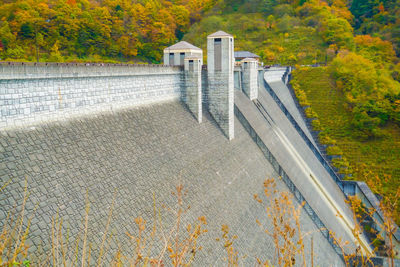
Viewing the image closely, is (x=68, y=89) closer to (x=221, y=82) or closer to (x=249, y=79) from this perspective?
(x=221, y=82)

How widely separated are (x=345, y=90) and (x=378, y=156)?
1174 centimetres

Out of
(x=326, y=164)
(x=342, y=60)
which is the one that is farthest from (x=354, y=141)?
(x=342, y=60)

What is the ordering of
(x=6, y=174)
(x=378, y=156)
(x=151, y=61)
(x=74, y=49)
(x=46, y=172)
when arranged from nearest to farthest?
(x=6, y=174)
(x=46, y=172)
(x=378, y=156)
(x=74, y=49)
(x=151, y=61)

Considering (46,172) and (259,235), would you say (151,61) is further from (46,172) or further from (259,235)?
(46,172)

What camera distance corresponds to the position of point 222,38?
2230 centimetres

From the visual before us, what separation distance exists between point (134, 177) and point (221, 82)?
10.6m

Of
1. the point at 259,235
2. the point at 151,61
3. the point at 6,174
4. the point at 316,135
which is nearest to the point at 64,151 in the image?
the point at 6,174

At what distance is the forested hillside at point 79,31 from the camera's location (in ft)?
134

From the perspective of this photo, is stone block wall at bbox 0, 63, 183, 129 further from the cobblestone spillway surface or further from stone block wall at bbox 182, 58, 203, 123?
stone block wall at bbox 182, 58, 203, 123

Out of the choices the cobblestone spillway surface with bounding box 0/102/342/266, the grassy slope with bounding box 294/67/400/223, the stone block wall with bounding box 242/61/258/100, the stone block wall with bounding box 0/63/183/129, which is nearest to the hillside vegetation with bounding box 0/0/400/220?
the grassy slope with bounding box 294/67/400/223

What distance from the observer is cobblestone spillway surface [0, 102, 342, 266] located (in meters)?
9.66

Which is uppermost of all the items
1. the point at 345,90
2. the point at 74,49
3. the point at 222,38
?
the point at 222,38

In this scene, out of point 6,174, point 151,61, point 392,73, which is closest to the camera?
point 6,174

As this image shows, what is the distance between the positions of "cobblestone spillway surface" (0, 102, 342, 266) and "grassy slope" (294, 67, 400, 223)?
18.7 metres
